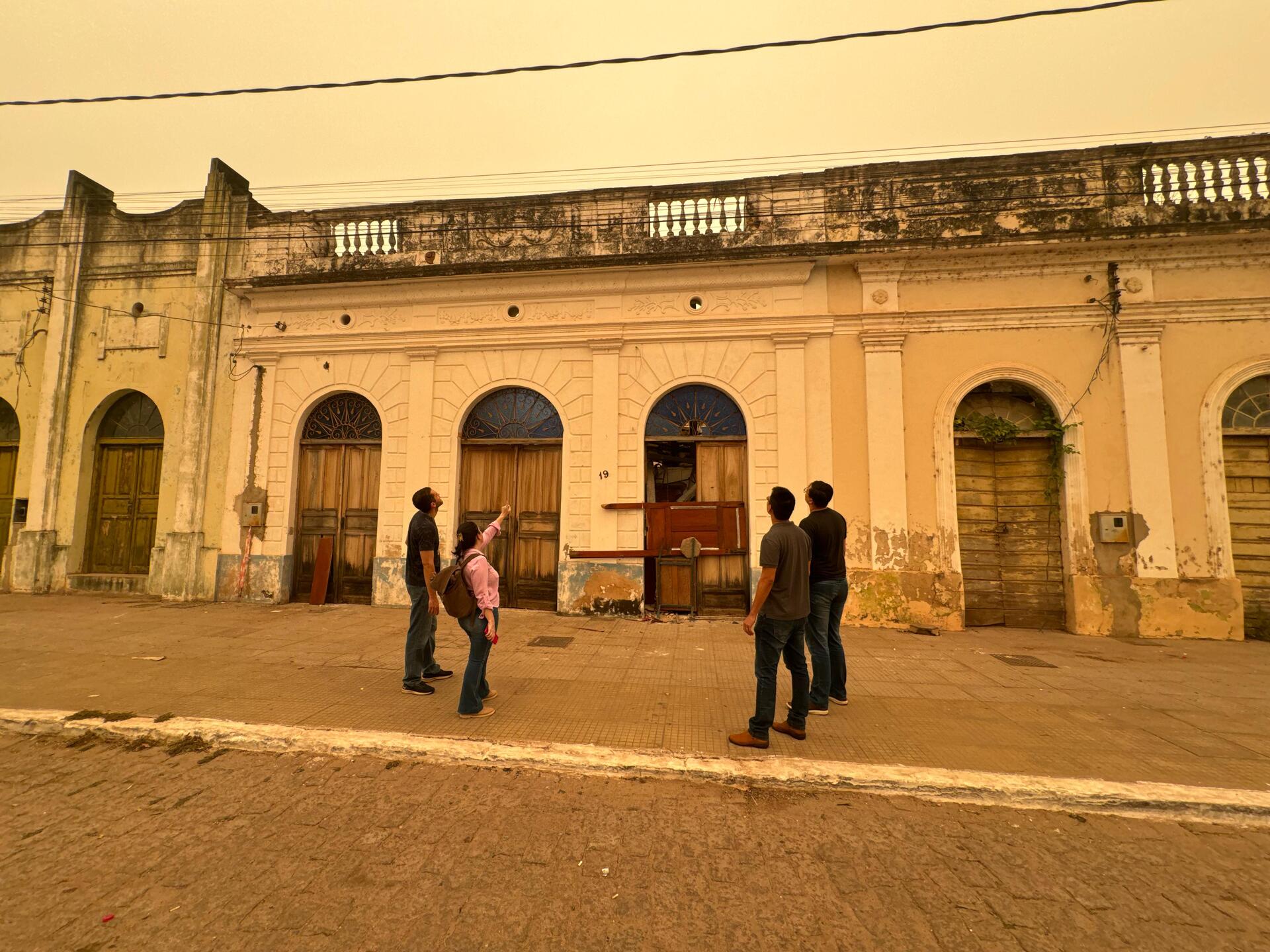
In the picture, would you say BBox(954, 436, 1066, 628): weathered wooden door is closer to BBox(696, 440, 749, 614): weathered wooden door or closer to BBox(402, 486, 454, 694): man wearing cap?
BBox(696, 440, 749, 614): weathered wooden door

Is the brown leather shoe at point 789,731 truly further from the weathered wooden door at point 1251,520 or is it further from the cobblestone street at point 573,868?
the weathered wooden door at point 1251,520

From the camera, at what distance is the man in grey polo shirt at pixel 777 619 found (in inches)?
138

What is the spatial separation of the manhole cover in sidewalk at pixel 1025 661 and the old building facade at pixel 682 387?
131cm

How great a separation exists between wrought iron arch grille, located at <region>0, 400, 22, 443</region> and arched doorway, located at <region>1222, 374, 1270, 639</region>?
20354 mm

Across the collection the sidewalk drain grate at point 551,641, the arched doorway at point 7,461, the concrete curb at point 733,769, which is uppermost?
the arched doorway at point 7,461

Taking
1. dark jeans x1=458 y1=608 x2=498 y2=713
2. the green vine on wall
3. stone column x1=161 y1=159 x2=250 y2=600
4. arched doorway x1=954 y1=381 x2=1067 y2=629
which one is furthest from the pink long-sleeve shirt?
stone column x1=161 y1=159 x2=250 y2=600

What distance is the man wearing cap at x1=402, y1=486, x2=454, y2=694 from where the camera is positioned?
180 inches

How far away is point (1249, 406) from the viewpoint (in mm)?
7473

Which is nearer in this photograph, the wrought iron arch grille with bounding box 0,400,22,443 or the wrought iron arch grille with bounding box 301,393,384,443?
the wrought iron arch grille with bounding box 301,393,384,443

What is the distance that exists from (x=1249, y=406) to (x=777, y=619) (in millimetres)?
8912

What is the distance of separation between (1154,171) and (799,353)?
A: 18.6ft

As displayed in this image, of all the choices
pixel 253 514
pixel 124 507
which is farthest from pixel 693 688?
pixel 124 507

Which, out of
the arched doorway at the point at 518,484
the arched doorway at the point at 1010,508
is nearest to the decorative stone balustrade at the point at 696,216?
the arched doorway at the point at 518,484

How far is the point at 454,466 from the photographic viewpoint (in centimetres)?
870
